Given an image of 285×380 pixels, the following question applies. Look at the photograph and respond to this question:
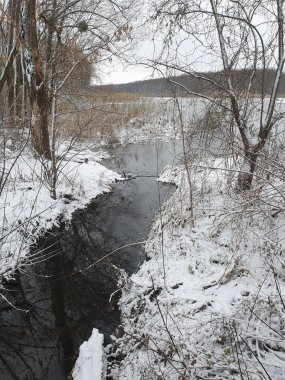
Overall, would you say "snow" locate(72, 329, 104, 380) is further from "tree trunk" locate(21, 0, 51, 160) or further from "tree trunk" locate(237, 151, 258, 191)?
"tree trunk" locate(21, 0, 51, 160)

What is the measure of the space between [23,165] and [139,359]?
683cm

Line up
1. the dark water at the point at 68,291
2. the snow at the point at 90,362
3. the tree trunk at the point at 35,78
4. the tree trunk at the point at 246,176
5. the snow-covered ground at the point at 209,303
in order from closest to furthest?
the snow-covered ground at the point at 209,303
the snow at the point at 90,362
the dark water at the point at 68,291
the tree trunk at the point at 246,176
the tree trunk at the point at 35,78

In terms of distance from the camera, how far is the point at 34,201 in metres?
5.00

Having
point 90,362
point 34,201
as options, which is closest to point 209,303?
point 90,362

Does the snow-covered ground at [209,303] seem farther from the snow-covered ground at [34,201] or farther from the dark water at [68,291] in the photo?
the snow-covered ground at [34,201]

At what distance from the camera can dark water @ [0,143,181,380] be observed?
11.7 ft

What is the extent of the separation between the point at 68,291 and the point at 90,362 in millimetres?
1900

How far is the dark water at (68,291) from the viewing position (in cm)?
355

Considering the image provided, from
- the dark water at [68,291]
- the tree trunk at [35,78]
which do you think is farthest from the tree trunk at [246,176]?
the tree trunk at [35,78]

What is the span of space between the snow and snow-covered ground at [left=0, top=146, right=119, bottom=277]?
1.96 metres

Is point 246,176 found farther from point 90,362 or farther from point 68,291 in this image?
point 90,362

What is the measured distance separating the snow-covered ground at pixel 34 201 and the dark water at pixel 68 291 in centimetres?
25

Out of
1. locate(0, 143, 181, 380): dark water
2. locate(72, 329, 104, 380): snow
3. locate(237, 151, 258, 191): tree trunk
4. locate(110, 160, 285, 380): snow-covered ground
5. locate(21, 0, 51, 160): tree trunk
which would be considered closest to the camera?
locate(110, 160, 285, 380): snow-covered ground

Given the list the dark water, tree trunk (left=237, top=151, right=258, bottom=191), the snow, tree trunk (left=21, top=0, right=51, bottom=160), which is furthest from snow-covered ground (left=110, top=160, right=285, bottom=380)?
tree trunk (left=21, top=0, right=51, bottom=160)
